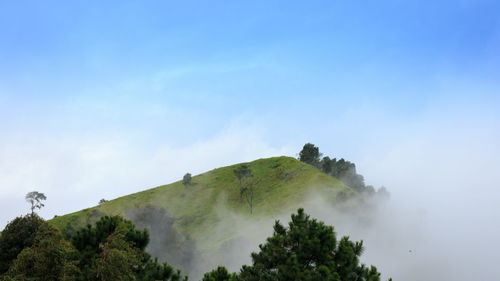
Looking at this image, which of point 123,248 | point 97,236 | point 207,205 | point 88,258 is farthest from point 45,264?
point 207,205

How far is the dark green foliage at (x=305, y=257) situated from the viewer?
3038 cm

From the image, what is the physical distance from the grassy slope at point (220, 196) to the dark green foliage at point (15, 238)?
98.9m

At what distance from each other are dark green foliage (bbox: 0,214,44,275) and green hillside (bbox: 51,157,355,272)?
86.3 meters

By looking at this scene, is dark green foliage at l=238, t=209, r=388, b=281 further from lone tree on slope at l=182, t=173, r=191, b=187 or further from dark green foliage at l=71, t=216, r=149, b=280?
lone tree on slope at l=182, t=173, r=191, b=187

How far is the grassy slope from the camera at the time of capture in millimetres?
141250

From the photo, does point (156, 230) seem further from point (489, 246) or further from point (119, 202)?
point (489, 246)

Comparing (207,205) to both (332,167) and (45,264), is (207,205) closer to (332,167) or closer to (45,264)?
(332,167)

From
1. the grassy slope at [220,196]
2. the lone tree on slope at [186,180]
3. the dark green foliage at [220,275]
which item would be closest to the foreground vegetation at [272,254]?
the dark green foliage at [220,275]

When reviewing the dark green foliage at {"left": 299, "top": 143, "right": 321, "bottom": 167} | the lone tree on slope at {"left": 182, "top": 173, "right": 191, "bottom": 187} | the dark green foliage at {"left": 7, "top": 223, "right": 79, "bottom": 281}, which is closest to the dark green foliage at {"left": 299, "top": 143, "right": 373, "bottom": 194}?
the dark green foliage at {"left": 299, "top": 143, "right": 321, "bottom": 167}

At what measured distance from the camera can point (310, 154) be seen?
188 meters

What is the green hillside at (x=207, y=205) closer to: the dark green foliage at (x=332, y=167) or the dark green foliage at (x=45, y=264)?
the dark green foliage at (x=332, y=167)

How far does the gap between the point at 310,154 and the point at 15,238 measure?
510 ft

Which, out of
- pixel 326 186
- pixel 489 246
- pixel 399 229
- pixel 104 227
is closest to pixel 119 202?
pixel 326 186

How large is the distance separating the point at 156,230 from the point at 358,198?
53.9 metres
